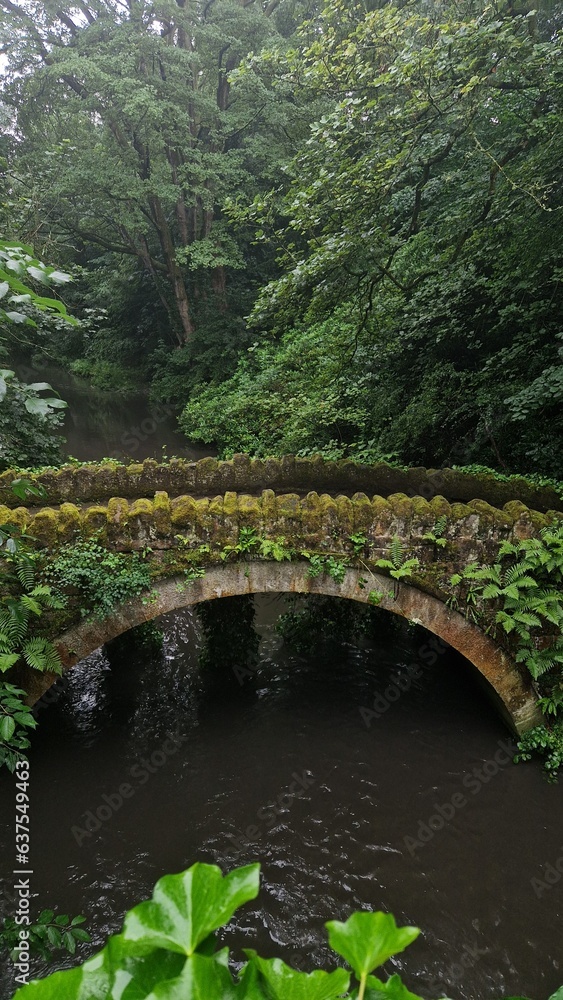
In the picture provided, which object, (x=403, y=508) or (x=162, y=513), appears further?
(x=403, y=508)

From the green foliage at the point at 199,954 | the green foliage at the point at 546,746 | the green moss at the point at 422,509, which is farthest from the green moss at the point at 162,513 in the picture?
the green foliage at the point at 546,746

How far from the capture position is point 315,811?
5988mm

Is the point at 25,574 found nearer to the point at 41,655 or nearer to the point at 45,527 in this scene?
the point at 45,527

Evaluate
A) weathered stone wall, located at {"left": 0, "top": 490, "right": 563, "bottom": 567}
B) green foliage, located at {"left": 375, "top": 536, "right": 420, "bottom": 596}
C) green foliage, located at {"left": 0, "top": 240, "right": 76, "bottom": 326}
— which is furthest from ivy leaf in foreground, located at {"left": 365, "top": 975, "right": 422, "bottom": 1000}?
green foliage, located at {"left": 375, "top": 536, "right": 420, "bottom": 596}

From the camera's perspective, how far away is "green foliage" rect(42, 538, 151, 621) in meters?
5.47

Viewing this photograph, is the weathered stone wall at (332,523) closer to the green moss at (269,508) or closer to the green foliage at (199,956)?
the green moss at (269,508)

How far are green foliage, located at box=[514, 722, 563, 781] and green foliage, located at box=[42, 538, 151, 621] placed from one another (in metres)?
5.09

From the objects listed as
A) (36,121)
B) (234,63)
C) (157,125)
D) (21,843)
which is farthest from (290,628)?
(234,63)

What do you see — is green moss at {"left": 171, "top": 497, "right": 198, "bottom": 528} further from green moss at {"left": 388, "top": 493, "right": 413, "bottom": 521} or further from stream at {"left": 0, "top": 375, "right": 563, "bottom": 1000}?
stream at {"left": 0, "top": 375, "right": 563, "bottom": 1000}

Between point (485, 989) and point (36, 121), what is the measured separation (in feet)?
77.4

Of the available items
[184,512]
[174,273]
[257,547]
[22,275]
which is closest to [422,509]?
[257,547]

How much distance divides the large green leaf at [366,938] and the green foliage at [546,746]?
664cm

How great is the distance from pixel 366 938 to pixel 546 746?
674cm

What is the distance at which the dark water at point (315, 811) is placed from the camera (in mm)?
4824
